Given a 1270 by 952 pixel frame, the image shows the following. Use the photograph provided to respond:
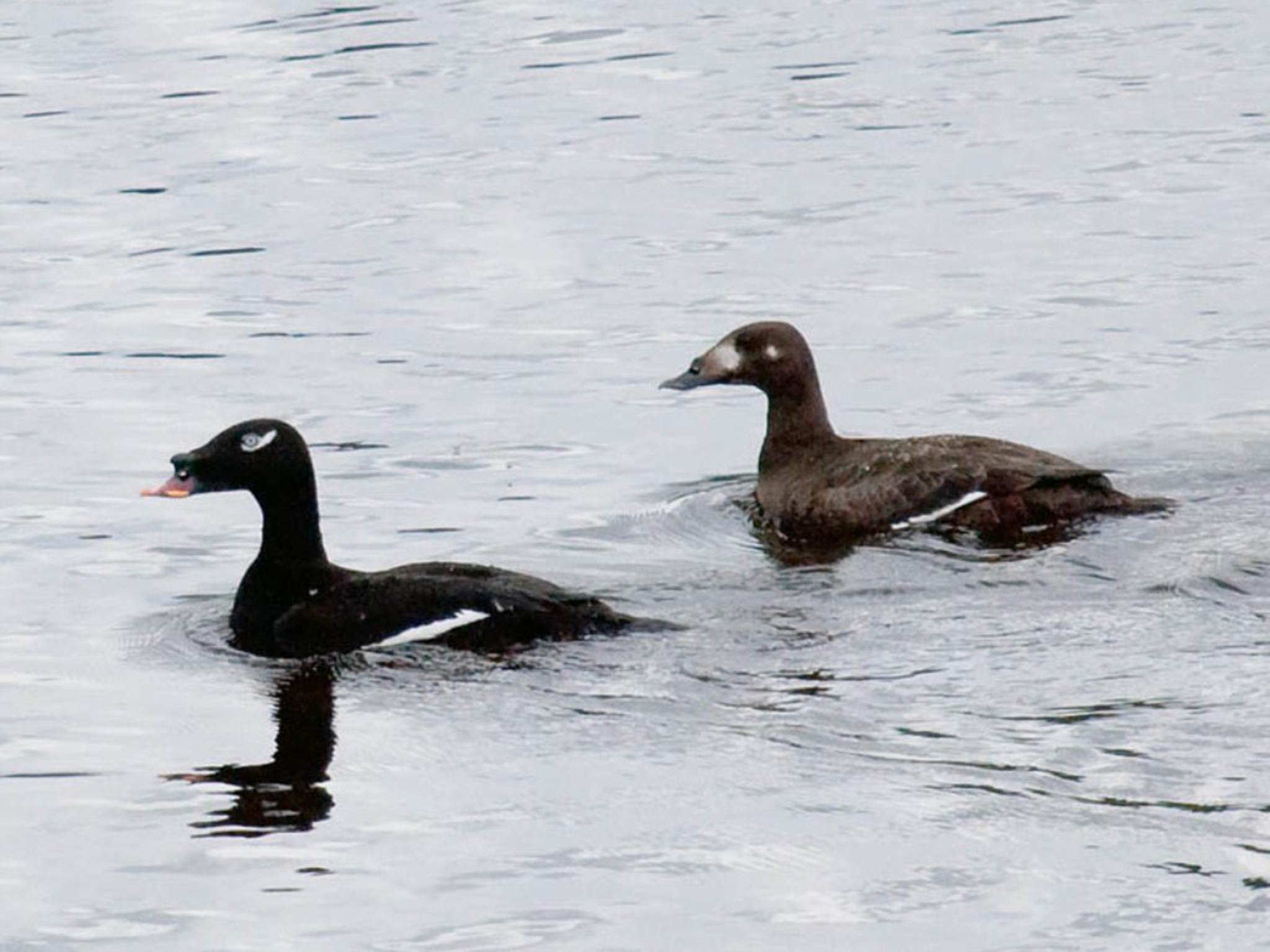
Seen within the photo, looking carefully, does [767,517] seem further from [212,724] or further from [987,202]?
[987,202]

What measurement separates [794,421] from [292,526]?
10.6 feet

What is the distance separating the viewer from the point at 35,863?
9.01m

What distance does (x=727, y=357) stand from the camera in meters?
14.4

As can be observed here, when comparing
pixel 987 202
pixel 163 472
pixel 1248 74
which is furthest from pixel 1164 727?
pixel 1248 74

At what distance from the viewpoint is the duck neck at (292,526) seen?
11.7 m

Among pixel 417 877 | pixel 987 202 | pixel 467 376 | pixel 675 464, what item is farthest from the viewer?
pixel 987 202

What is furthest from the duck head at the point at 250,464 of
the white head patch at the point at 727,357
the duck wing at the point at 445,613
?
the white head patch at the point at 727,357

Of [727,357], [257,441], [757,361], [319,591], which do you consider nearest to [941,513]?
[757,361]

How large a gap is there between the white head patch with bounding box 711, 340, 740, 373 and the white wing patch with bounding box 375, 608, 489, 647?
12.1 feet

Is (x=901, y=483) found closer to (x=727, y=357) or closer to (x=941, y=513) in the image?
(x=941, y=513)

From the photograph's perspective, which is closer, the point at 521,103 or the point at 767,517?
the point at 767,517

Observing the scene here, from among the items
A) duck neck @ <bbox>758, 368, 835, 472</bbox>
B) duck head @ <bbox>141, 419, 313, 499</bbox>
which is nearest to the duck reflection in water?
duck head @ <bbox>141, 419, 313, 499</bbox>

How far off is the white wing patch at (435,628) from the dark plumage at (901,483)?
245 centimetres

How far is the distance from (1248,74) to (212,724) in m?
17.9
